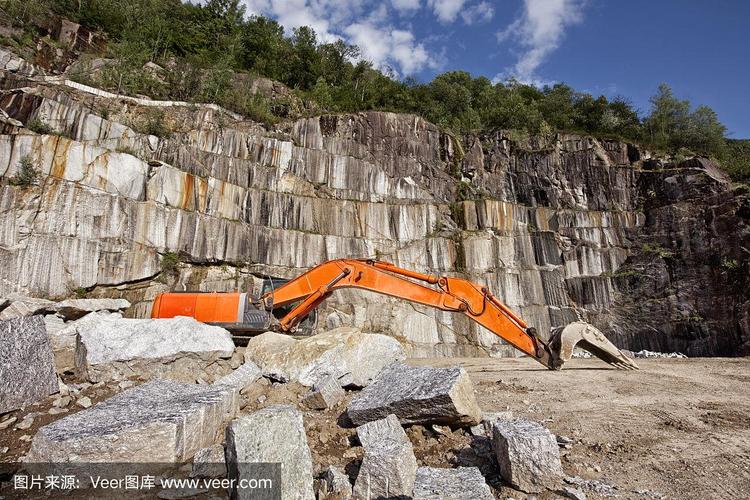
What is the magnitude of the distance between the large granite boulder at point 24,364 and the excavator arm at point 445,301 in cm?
409

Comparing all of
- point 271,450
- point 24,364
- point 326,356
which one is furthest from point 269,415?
point 24,364

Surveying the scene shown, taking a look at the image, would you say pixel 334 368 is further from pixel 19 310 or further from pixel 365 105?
pixel 365 105

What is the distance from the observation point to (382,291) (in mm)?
8859

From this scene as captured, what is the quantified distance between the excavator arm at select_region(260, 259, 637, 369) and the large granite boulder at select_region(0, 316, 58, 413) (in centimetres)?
409

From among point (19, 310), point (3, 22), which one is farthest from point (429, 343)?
point (3, 22)

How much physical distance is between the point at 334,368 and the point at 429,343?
12.7 meters

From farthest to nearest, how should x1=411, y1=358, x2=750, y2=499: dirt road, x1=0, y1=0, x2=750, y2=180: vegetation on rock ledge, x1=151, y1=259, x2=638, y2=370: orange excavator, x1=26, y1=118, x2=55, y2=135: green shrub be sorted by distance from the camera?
x1=0, y1=0, x2=750, y2=180: vegetation on rock ledge < x1=26, y1=118, x2=55, y2=135: green shrub < x1=151, y1=259, x2=638, y2=370: orange excavator < x1=411, y1=358, x2=750, y2=499: dirt road

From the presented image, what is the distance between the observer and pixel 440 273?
2147 cm

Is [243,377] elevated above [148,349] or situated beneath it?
situated beneath

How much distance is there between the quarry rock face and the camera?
590 inches

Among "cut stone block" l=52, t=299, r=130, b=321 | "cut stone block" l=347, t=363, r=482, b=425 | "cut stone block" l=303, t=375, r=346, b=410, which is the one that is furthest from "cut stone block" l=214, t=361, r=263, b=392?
"cut stone block" l=52, t=299, r=130, b=321

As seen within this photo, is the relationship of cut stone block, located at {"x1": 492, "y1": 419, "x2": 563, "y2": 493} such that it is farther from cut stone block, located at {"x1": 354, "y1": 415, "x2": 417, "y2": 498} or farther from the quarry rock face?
the quarry rock face

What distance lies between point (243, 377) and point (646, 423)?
5944 mm

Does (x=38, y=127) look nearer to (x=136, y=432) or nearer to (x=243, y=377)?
(x=243, y=377)
